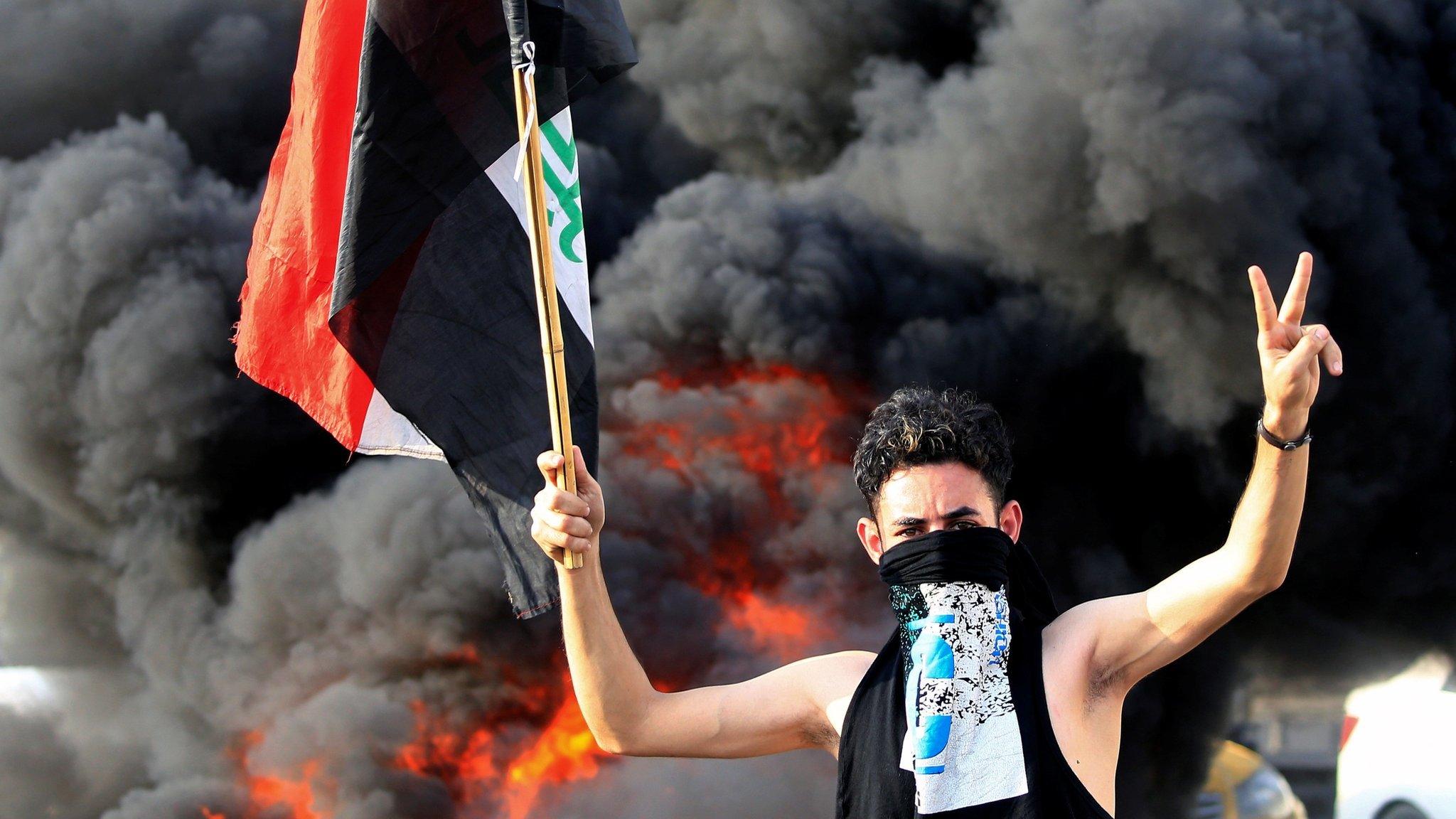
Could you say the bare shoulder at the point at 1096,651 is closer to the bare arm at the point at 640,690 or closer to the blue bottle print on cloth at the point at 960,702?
the blue bottle print on cloth at the point at 960,702

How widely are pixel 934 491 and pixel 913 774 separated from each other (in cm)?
56

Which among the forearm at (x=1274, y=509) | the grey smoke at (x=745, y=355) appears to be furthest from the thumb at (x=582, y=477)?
the grey smoke at (x=745, y=355)

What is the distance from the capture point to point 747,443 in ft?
42.4

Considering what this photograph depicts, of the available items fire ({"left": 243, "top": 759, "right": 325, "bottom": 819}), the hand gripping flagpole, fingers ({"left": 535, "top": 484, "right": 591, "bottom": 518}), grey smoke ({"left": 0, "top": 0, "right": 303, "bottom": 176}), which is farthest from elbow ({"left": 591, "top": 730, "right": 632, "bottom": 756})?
grey smoke ({"left": 0, "top": 0, "right": 303, "bottom": 176})

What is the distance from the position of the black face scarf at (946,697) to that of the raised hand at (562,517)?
610 mm

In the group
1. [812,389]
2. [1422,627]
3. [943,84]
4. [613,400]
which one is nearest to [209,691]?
[613,400]

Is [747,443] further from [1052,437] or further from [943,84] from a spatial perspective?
[943,84]

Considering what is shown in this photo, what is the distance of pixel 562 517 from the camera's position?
2.44 meters

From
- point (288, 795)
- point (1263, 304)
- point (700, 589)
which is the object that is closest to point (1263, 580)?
point (1263, 304)

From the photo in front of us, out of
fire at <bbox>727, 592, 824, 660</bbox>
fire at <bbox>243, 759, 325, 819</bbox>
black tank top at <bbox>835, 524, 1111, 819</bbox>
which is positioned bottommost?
black tank top at <bbox>835, 524, 1111, 819</bbox>

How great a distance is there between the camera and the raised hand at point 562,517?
2443mm

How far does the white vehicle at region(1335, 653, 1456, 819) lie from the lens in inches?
240

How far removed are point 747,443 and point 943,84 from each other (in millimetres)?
4728

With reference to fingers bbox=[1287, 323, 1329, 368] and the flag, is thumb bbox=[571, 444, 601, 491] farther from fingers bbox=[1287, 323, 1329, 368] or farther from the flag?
fingers bbox=[1287, 323, 1329, 368]
